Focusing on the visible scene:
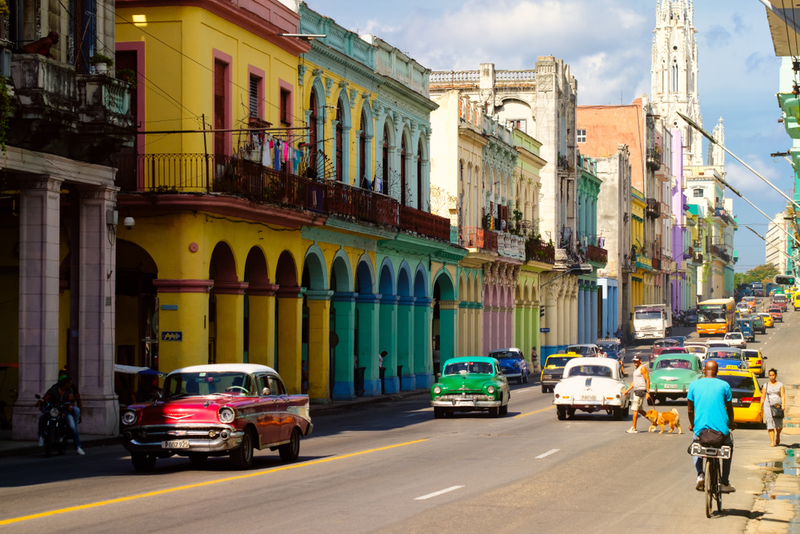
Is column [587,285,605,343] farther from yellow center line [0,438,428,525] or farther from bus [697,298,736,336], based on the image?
yellow center line [0,438,428,525]

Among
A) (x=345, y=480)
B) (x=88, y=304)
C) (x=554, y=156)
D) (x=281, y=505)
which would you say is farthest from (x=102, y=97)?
(x=554, y=156)

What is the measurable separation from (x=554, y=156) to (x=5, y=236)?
159 ft

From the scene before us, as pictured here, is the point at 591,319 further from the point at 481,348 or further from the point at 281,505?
the point at 281,505

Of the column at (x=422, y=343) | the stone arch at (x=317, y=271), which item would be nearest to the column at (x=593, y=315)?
the column at (x=422, y=343)

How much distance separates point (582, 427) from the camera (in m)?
28.0

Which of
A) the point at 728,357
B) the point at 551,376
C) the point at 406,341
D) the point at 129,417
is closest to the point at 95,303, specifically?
→ the point at 129,417

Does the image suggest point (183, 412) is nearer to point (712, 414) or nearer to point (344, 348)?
point (712, 414)

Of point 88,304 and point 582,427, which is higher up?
point 88,304

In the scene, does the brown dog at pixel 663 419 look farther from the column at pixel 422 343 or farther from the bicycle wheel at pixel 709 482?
the column at pixel 422 343

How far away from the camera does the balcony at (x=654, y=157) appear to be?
108 meters

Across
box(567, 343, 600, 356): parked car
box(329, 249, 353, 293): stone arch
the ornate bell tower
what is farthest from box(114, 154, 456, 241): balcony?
the ornate bell tower

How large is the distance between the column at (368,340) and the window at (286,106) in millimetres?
8515

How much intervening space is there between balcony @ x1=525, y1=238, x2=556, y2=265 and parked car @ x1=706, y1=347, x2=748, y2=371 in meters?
18.4

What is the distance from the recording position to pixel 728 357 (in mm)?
47250
